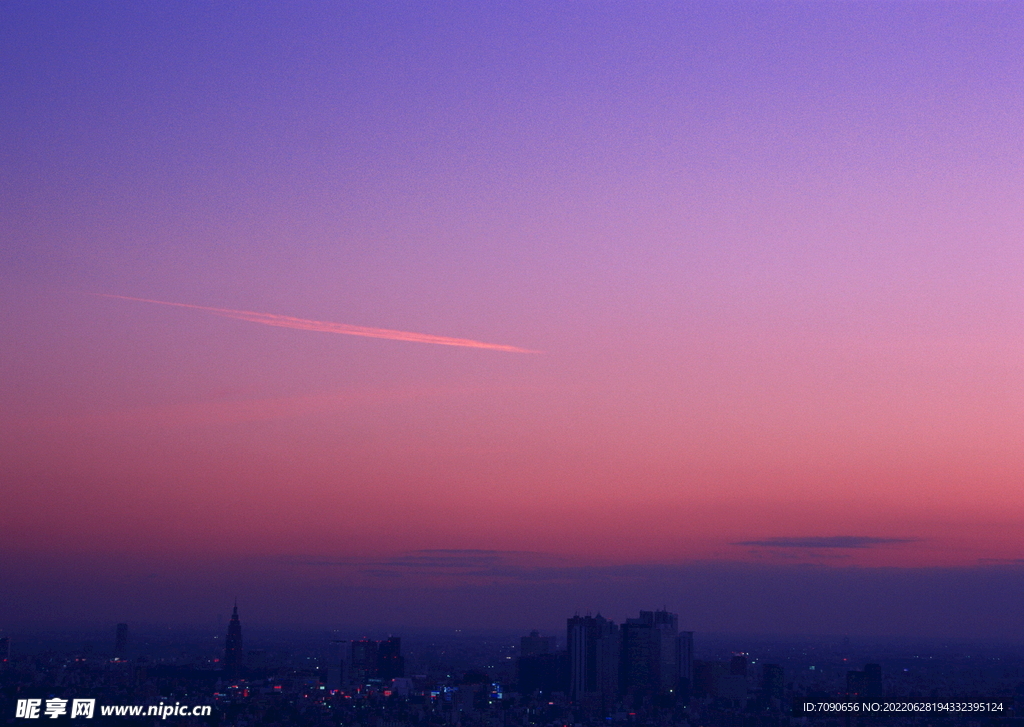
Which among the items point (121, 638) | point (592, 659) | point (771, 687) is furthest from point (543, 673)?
point (121, 638)

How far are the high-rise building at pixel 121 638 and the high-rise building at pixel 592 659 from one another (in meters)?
23.4

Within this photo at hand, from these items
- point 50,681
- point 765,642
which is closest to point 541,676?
point 50,681

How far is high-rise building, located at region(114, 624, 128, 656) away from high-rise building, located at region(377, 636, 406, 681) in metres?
13.0

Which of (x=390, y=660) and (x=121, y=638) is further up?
(x=121, y=638)

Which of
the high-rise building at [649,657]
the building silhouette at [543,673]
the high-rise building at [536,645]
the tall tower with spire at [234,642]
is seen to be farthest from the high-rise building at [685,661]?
the tall tower with spire at [234,642]

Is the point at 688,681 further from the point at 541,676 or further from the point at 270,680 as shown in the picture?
the point at 270,680

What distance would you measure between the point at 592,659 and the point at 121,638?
26.5 m

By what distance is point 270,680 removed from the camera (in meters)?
46.3

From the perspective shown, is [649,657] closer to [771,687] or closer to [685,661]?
[685,661]

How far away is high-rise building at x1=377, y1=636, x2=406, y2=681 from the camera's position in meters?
56.4

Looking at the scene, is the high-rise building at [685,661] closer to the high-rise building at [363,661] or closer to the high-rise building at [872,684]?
the high-rise building at [872,684]

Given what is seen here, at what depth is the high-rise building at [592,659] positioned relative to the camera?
155 ft

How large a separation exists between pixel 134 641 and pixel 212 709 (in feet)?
108

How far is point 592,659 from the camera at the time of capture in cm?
5028
